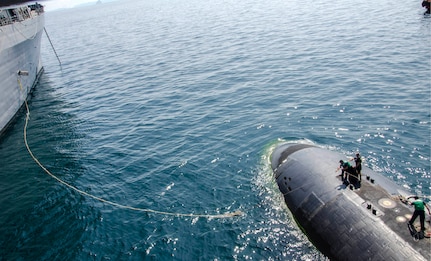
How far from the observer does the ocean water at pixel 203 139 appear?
65.4 ft

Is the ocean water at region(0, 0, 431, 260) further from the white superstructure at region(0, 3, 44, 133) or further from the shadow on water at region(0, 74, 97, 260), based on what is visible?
the white superstructure at region(0, 3, 44, 133)

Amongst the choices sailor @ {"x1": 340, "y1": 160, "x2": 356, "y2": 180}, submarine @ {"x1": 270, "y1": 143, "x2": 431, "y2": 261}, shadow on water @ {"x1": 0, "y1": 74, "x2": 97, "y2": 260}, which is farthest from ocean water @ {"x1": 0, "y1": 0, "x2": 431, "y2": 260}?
sailor @ {"x1": 340, "y1": 160, "x2": 356, "y2": 180}

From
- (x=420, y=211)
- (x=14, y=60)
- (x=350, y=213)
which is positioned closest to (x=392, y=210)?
(x=420, y=211)

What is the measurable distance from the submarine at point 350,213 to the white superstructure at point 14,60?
3315 cm

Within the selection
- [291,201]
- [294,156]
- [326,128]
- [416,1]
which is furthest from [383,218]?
[416,1]

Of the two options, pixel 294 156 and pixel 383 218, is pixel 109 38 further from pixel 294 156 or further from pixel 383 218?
pixel 383 218

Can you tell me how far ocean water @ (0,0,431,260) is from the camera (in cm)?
1992

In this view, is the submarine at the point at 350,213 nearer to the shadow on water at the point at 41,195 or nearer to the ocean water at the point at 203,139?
the ocean water at the point at 203,139

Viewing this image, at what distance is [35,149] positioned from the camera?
Answer: 107 feet

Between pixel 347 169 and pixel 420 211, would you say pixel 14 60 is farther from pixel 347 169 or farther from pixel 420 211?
pixel 420 211

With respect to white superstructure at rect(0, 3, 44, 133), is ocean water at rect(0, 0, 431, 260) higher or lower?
lower

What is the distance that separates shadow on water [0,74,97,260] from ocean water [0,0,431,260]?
112 millimetres

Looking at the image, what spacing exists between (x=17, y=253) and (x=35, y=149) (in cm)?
1568

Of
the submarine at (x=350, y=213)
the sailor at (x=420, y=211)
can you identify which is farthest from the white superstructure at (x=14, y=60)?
the sailor at (x=420, y=211)
